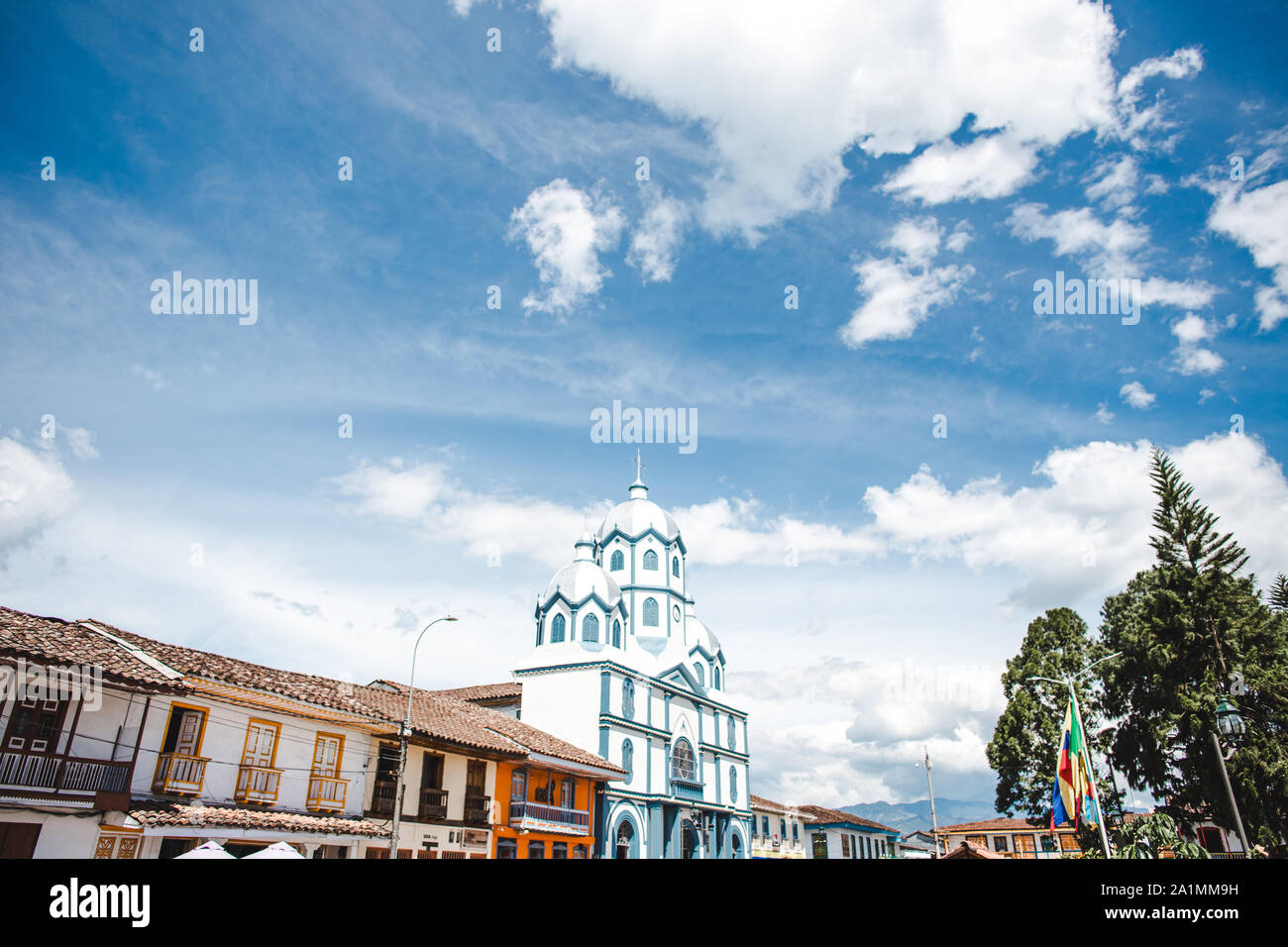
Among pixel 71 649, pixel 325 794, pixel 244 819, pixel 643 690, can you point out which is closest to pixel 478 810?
pixel 325 794

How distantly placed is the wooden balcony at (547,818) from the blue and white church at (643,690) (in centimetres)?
258

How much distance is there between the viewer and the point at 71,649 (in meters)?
17.5

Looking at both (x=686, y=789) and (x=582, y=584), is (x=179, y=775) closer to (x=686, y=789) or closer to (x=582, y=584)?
(x=582, y=584)

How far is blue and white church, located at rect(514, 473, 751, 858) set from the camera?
1510 inches

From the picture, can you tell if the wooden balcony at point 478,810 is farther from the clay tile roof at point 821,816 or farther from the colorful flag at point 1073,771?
the clay tile roof at point 821,816

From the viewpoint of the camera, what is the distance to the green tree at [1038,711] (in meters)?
34.4

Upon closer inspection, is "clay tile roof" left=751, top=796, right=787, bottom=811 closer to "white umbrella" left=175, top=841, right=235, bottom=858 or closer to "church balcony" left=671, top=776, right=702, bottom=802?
"church balcony" left=671, top=776, right=702, bottom=802
